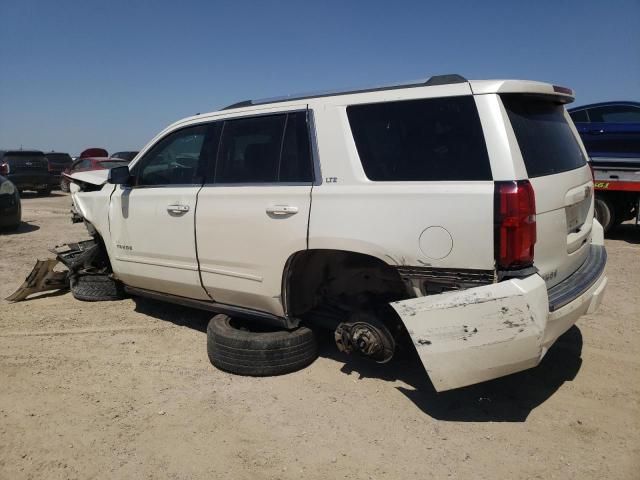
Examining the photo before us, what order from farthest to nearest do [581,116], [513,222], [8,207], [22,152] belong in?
[22,152]
[8,207]
[581,116]
[513,222]

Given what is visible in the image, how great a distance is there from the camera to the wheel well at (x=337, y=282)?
368 centimetres

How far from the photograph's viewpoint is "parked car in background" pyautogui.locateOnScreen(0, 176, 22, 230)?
1051 centimetres

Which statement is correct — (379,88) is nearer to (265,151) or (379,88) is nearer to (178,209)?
(265,151)

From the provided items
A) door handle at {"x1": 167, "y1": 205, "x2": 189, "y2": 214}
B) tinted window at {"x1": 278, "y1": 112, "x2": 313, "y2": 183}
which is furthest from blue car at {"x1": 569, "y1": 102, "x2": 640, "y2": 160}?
door handle at {"x1": 167, "y1": 205, "x2": 189, "y2": 214}

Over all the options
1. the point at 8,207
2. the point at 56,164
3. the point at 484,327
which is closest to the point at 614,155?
the point at 484,327

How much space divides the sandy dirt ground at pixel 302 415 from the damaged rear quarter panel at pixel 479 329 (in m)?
0.43

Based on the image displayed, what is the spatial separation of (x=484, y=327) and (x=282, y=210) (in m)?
1.54

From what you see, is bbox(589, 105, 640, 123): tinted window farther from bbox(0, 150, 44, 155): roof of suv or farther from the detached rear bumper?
bbox(0, 150, 44, 155): roof of suv

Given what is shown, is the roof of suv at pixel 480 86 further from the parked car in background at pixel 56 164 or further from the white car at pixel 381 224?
the parked car in background at pixel 56 164

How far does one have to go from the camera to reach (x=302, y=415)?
3.32 metres

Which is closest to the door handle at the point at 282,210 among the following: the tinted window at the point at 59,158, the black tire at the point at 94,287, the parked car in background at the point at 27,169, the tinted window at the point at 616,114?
the black tire at the point at 94,287

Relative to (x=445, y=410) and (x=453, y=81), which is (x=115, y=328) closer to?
(x=445, y=410)

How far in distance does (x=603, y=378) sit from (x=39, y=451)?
3668 mm

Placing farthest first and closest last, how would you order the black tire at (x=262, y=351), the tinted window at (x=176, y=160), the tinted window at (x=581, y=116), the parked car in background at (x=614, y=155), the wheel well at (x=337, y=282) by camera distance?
the tinted window at (x=581, y=116) < the parked car in background at (x=614, y=155) < the tinted window at (x=176, y=160) < the black tire at (x=262, y=351) < the wheel well at (x=337, y=282)
